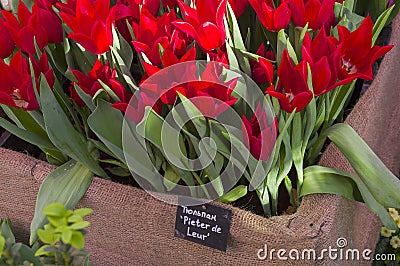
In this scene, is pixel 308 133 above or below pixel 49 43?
below

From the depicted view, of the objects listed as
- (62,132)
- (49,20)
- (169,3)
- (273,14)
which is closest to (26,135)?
(62,132)

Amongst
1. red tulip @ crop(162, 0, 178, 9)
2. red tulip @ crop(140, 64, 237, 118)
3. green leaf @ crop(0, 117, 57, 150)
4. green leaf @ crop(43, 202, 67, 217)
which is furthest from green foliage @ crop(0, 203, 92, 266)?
red tulip @ crop(162, 0, 178, 9)

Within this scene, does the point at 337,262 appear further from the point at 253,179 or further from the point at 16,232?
the point at 16,232

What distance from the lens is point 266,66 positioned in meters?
0.79

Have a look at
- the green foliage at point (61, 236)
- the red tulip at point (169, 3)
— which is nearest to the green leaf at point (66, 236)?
the green foliage at point (61, 236)

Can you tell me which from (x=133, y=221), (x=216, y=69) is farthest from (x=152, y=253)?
(x=216, y=69)

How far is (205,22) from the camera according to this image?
2.59ft

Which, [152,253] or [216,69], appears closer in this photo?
[216,69]

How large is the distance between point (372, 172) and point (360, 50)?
0.58 ft

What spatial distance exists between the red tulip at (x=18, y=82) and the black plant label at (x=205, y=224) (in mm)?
260

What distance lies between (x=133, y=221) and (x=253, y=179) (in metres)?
0.21

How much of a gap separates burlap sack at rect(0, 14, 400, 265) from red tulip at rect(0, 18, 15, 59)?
0.61 ft

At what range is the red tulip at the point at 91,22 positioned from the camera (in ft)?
2.65

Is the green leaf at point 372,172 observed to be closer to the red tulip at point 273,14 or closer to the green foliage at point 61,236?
the red tulip at point 273,14
